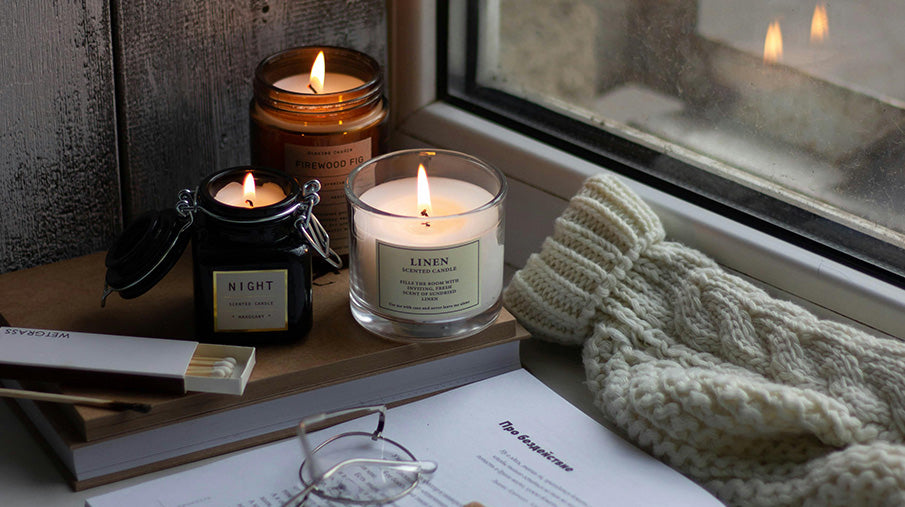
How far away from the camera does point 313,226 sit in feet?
2.47

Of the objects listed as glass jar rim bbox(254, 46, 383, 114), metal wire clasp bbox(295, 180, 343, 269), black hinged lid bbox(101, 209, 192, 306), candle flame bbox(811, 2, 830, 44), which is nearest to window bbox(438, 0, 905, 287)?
candle flame bbox(811, 2, 830, 44)

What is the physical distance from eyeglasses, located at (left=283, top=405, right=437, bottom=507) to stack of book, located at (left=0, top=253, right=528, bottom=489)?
0.11ft

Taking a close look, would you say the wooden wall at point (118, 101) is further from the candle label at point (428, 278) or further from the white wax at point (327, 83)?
the candle label at point (428, 278)

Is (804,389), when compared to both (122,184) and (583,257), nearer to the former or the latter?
(583,257)

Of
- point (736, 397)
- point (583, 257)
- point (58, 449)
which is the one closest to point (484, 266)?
point (583, 257)

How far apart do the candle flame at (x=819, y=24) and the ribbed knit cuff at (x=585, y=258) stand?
17 centimetres

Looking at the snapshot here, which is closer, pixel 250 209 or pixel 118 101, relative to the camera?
pixel 250 209

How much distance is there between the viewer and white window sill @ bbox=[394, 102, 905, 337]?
0.70 meters

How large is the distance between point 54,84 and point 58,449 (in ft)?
0.98

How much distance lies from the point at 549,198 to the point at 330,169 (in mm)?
202

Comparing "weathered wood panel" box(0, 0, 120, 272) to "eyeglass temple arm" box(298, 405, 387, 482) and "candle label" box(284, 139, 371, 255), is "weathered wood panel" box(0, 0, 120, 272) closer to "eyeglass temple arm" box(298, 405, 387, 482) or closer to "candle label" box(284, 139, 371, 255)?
"candle label" box(284, 139, 371, 255)

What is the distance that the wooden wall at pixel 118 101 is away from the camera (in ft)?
2.52

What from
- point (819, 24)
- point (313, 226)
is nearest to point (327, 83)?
point (313, 226)

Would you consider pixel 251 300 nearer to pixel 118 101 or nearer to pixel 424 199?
pixel 424 199
